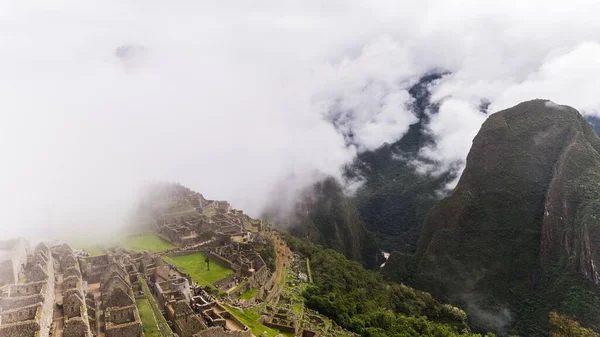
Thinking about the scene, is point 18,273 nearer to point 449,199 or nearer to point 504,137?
point 449,199

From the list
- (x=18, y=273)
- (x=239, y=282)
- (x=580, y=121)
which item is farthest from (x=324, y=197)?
(x=18, y=273)

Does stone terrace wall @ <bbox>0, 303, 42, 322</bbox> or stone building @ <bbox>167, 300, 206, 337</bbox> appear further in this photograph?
stone building @ <bbox>167, 300, 206, 337</bbox>

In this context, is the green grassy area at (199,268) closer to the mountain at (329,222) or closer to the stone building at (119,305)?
the stone building at (119,305)

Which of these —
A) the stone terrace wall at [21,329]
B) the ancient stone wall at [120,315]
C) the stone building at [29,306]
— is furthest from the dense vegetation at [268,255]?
the stone terrace wall at [21,329]

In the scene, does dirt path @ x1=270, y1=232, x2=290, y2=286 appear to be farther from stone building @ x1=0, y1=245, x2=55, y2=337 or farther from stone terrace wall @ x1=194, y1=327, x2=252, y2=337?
stone building @ x1=0, y1=245, x2=55, y2=337

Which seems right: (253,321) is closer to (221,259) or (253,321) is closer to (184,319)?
(184,319)

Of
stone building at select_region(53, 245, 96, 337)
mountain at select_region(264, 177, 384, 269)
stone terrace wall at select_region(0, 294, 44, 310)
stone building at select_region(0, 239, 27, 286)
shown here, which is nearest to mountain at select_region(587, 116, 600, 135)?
mountain at select_region(264, 177, 384, 269)

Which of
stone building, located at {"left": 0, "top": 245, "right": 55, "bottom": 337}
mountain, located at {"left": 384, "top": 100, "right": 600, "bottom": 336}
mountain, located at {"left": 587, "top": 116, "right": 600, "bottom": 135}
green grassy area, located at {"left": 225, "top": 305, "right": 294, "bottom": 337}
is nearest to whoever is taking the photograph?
stone building, located at {"left": 0, "top": 245, "right": 55, "bottom": 337}
